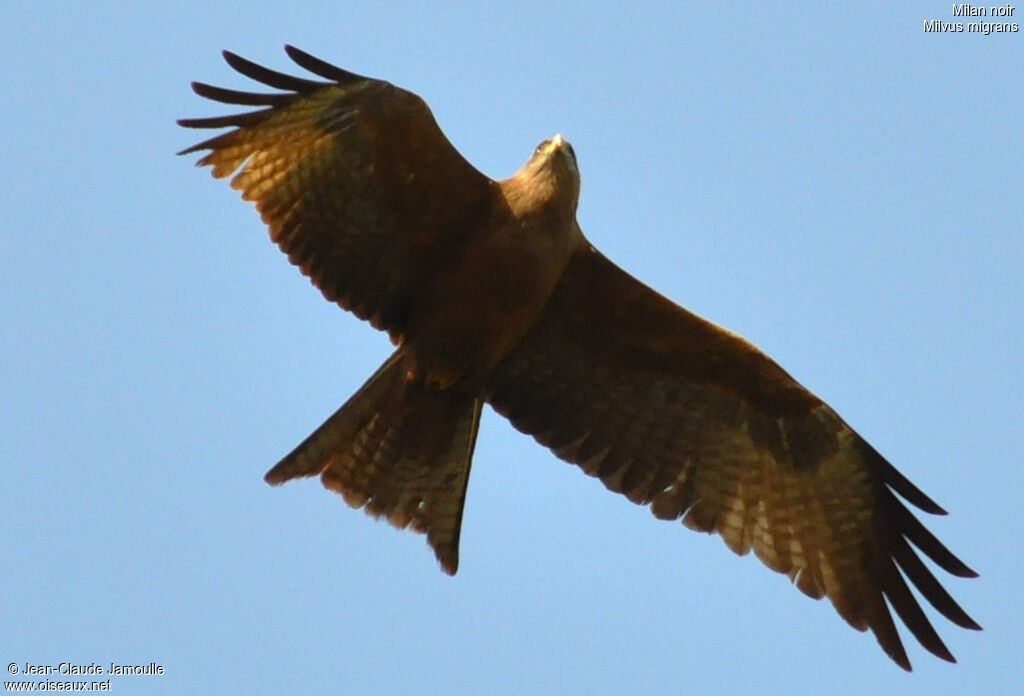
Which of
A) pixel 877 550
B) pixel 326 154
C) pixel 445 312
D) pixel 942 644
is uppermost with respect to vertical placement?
pixel 326 154

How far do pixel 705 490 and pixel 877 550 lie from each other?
105cm

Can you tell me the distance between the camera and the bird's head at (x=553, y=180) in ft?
31.6

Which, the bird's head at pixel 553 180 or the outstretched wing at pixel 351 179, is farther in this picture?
the bird's head at pixel 553 180

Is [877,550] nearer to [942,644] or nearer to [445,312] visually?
[942,644]

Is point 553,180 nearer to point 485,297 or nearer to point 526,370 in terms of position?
point 485,297

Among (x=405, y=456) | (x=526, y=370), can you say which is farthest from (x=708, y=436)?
(x=405, y=456)

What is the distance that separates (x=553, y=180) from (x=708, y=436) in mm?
1878

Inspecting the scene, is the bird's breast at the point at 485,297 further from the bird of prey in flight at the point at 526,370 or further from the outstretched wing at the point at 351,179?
the outstretched wing at the point at 351,179

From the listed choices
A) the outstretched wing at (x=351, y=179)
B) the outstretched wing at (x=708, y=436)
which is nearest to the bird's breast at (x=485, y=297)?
the outstretched wing at (x=351, y=179)

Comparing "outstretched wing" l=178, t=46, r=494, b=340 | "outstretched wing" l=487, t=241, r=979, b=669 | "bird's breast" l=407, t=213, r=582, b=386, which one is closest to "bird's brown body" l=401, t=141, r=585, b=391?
"bird's breast" l=407, t=213, r=582, b=386

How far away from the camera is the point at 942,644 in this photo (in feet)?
31.6

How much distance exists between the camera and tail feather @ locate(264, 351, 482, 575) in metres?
9.77

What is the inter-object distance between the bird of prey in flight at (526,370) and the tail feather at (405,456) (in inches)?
0.4

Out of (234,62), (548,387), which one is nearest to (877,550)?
(548,387)
